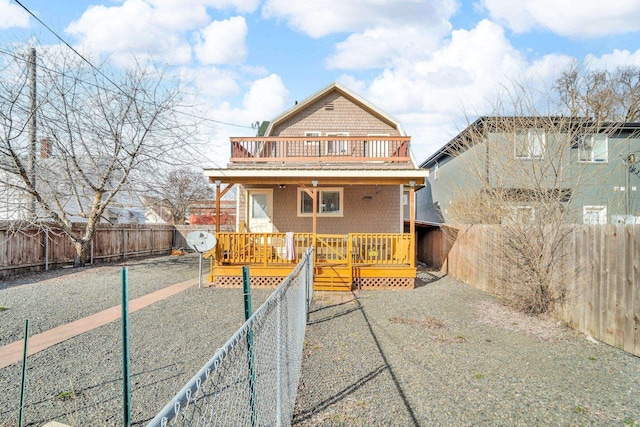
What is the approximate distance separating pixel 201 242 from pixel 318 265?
319 centimetres

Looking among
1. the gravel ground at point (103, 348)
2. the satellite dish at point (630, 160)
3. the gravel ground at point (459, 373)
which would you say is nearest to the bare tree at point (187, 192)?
the gravel ground at point (103, 348)

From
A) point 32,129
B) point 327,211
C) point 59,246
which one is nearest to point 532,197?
point 327,211

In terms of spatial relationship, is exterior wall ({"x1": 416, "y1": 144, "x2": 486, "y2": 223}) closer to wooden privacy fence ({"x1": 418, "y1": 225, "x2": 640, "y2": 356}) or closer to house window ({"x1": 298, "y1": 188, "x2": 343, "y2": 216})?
house window ({"x1": 298, "y1": 188, "x2": 343, "y2": 216})

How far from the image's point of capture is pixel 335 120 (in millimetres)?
14906

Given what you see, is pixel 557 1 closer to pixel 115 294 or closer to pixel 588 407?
pixel 588 407

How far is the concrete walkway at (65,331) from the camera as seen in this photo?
504 centimetres

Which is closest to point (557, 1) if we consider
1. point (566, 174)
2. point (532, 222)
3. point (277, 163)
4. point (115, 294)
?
point (566, 174)

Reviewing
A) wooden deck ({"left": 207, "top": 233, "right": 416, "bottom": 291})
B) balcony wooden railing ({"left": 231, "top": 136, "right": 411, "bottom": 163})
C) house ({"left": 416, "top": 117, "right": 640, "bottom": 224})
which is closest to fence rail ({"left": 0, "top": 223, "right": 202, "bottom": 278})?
wooden deck ({"left": 207, "top": 233, "right": 416, "bottom": 291})

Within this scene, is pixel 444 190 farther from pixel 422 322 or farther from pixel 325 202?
pixel 422 322

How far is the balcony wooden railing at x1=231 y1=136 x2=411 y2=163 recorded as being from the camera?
11.5 metres

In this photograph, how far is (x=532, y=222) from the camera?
23.0ft

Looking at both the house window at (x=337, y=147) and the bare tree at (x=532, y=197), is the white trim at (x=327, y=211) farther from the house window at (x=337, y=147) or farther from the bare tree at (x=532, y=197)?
the bare tree at (x=532, y=197)

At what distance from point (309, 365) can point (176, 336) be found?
243 cm

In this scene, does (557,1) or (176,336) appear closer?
(176,336)
